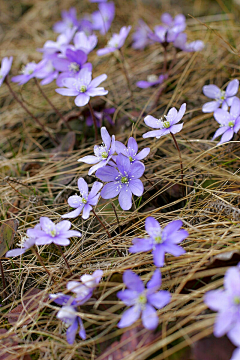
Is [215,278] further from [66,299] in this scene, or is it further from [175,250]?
[66,299]

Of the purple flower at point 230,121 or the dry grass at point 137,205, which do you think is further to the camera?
the purple flower at point 230,121

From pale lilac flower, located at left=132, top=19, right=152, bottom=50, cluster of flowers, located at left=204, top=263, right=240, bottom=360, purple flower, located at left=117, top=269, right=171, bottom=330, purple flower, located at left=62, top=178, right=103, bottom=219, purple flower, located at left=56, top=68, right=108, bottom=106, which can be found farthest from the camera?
pale lilac flower, located at left=132, top=19, right=152, bottom=50

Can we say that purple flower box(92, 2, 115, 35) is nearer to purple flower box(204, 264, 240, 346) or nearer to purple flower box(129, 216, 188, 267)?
purple flower box(129, 216, 188, 267)

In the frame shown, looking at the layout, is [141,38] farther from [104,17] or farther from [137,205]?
[137,205]

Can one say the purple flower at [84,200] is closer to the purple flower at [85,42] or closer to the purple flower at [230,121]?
the purple flower at [230,121]

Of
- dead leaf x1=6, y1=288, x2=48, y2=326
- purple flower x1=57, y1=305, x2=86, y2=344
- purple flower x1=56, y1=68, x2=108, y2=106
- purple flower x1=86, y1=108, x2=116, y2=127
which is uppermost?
purple flower x1=56, y1=68, x2=108, y2=106

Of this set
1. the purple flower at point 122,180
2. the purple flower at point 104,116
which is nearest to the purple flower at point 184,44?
the purple flower at point 104,116

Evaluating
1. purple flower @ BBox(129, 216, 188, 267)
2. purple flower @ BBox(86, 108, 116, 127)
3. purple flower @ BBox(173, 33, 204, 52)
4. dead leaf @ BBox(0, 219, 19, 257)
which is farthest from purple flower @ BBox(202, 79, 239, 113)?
dead leaf @ BBox(0, 219, 19, 257)
